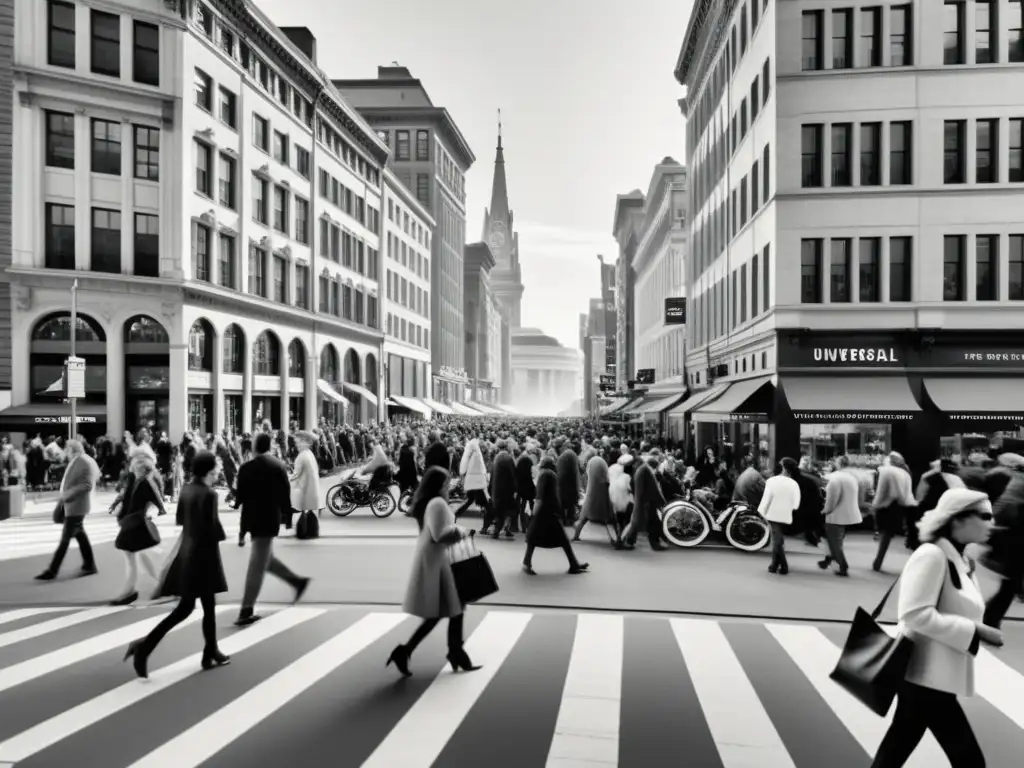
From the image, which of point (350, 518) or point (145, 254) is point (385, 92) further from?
point (350, 518)

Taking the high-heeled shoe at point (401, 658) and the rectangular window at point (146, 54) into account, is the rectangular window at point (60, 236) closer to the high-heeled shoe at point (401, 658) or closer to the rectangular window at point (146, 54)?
the rectangular window at point (146, 54)

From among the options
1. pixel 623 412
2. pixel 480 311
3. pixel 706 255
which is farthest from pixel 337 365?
pixel 480 311

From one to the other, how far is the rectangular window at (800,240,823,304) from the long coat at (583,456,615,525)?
1113 cm

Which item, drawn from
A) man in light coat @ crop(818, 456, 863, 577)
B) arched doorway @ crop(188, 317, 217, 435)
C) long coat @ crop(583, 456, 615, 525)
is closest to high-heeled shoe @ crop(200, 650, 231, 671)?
long coat @ crop(583, 456, 615, 525)

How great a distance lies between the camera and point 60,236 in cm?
3097

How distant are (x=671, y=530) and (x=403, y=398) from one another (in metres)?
53.5

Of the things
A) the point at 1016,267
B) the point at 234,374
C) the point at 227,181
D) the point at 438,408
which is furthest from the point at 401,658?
the point at 438,408

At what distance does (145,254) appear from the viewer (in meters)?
33.0

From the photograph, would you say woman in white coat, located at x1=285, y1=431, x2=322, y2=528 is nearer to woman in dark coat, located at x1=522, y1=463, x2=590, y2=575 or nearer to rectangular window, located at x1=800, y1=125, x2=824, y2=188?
woman in dark coat, located at x1=522, y1=463, x2=590, y2=575

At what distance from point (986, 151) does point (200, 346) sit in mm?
30589

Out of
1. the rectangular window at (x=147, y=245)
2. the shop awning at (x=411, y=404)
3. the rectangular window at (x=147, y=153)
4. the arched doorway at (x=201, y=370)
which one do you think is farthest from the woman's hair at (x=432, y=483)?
the shop awning at (x=411, y=404)

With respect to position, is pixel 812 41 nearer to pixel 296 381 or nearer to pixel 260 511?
pixel 260 511

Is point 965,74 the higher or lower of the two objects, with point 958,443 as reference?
higher

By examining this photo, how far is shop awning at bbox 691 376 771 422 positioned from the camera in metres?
23.0
